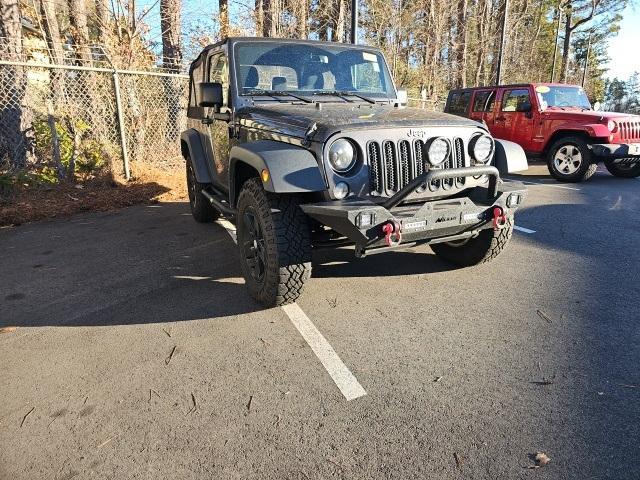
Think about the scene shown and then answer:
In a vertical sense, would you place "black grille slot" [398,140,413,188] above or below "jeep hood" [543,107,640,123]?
below

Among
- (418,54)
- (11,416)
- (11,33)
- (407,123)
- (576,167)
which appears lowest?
(11,416)

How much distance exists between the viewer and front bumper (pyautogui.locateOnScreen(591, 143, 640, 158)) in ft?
28.0

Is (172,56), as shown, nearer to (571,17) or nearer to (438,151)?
(438,151)

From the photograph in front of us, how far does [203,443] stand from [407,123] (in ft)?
7.71

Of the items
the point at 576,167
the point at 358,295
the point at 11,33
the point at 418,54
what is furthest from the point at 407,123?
the point at 418,54

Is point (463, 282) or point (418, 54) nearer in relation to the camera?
point (463, 282)

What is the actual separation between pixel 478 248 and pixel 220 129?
2.69 meters

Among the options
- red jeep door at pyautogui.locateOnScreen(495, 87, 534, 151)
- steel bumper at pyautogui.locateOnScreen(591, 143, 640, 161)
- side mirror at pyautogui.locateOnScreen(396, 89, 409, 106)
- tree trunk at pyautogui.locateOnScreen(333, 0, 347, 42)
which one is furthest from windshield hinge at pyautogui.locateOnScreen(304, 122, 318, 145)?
tree trunk at pyautogui.locateOnScreen(333, 0, 347, 42)

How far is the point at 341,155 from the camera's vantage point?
2.98 meters

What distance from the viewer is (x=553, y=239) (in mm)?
5203

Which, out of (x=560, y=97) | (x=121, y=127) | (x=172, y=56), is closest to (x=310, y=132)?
(x=121, y=127)

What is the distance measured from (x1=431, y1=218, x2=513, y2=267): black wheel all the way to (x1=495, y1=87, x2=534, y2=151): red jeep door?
22.4ft

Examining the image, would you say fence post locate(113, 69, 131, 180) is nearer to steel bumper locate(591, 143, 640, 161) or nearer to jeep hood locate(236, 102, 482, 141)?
jeep hood locate(236, 102, 482, 141)

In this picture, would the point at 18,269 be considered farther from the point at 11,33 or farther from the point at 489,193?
the point at 11,33
